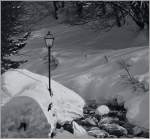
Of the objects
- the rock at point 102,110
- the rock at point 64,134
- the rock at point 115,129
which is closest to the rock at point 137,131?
the rock at point 115,129

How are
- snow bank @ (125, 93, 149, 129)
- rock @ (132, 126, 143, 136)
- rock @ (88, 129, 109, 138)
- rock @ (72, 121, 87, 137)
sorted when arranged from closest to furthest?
rock @ (72, 121, 87, 137), rock @ (88, 129, 109, 138), rock @ (132, 126, 143, 136), snow bank @ (125, 93, 149, 129)

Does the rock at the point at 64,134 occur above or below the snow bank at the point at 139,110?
below

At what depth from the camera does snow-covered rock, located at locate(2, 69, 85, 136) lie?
10953 millimetres

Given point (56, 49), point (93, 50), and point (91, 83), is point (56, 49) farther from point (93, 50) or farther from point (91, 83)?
point (91, 83)

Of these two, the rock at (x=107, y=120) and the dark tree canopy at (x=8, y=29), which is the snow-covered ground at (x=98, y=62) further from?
the dark tree canopy at (x=8, y=29)

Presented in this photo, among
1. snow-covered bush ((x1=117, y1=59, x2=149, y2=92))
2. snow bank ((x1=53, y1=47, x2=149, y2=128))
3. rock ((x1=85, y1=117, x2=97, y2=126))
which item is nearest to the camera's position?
rock ((x1=85, y1=117, x2=97, y2=126))

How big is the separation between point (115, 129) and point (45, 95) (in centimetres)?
232

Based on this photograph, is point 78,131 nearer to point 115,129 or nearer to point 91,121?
point 115,129

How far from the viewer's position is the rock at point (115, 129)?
12.0m

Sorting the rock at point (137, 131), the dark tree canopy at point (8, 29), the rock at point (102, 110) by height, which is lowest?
the rock at point (137, 131)

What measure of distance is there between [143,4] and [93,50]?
342cm

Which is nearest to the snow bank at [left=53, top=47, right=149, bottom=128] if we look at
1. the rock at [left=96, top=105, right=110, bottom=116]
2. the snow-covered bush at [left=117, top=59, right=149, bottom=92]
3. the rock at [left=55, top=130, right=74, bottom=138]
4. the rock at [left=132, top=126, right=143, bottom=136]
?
the snow-covered bush at [left=117, top=59, right=149, bottom=92]

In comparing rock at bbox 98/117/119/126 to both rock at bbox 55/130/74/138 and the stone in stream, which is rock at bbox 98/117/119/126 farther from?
rock at bbox 55/130/74/138

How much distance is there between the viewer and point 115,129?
1223cm
